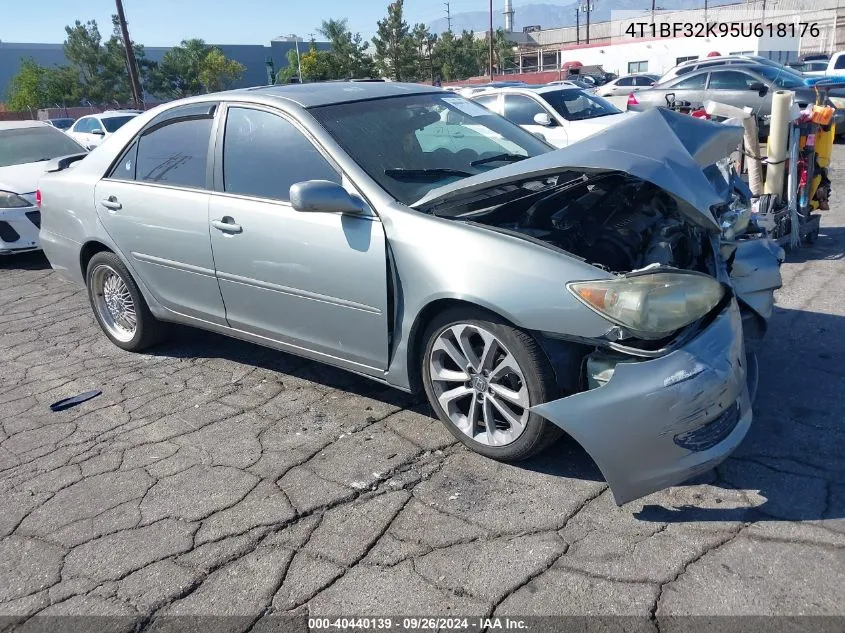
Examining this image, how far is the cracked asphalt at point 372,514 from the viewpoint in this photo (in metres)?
2.53

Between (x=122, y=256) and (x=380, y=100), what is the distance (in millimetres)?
2020

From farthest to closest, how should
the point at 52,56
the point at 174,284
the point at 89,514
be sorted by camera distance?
1. the point at 52,56
2. the point at 174,284
3. the point at 89,514

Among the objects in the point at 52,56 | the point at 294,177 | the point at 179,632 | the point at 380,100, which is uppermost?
the point at 52,56

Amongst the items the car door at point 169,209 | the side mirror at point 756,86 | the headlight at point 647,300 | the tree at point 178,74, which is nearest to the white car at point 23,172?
the car door at point 169,209

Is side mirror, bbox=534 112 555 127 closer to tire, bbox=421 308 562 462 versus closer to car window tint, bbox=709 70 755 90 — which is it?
car window tint, bbox=709 70 755 90

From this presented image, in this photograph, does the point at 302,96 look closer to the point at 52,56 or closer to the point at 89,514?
the point at 89,514

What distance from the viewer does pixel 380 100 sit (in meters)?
4.17

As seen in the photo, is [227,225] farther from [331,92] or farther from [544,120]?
[544,120]

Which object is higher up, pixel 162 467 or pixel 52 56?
pixel 52 56

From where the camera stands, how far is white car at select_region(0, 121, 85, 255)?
7.96 m

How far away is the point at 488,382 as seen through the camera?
10.6 ft

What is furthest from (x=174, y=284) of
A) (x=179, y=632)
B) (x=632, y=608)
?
(x=632, y=608)

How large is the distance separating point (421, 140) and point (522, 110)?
7.28m

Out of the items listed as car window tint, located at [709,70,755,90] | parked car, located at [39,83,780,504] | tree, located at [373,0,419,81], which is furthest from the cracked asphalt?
tree, located at [373,0,419,81]
